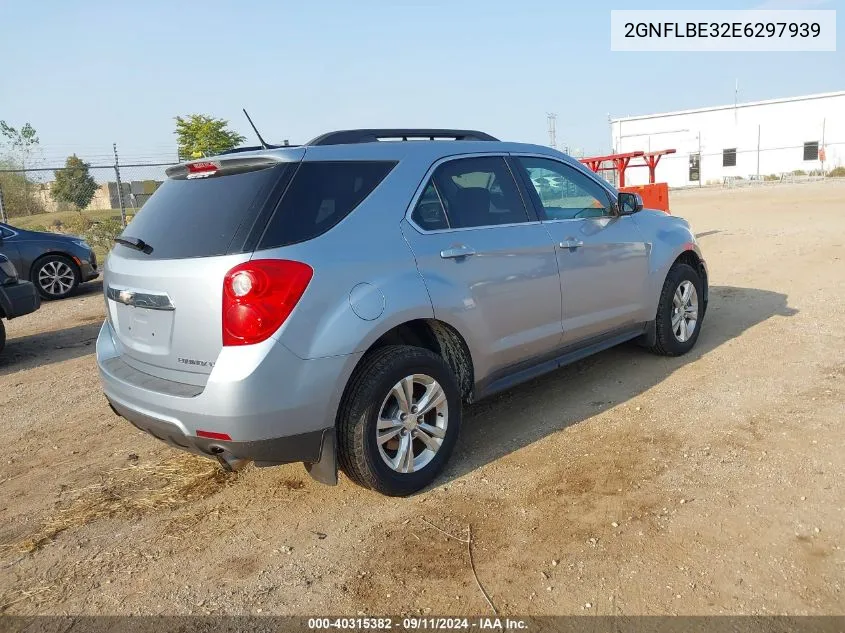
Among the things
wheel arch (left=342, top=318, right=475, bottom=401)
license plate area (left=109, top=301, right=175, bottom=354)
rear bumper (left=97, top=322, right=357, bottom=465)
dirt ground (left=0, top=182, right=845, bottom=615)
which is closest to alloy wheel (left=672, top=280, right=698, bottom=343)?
dirt ground (left=0, top=182, right=845, bottom=615)

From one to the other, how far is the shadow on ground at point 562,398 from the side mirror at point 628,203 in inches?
49.0

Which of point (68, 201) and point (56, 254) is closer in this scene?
point (56, 254)

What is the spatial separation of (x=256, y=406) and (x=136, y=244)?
1197mm

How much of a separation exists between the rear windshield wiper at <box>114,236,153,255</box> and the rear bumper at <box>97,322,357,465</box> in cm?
66

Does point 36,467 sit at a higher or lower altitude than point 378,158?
lower

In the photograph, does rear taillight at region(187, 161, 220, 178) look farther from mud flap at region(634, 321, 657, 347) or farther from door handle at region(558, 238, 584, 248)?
mud flap at region(634, 321, 657, 347)

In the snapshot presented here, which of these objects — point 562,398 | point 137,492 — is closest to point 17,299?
point 137,492

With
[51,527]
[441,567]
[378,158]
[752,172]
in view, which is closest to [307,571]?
[441,567]

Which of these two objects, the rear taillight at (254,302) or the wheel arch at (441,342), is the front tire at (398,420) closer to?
the wheel arch at (441,342)

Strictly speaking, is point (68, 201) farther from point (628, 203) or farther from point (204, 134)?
point (628, 203)

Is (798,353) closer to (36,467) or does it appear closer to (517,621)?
(517,621)

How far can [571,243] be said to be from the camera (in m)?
4.25

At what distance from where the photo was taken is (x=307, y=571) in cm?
281

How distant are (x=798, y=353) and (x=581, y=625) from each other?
12.6ft
